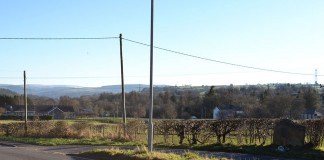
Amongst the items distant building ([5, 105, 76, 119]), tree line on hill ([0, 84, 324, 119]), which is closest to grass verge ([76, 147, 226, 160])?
tree line on hill ([0, 84, 324, 119])

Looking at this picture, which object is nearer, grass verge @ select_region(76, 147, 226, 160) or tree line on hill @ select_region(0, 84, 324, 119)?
grass verge @ select_region(76, 147, 226, 160)

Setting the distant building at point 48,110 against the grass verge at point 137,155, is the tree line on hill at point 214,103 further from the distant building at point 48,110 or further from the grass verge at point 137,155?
the grass verge at point 137,155

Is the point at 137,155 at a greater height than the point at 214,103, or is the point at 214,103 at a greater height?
the point at 137,155

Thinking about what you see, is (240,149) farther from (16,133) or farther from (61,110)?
(61,110)

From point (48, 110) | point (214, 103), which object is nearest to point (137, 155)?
point (214, 103)

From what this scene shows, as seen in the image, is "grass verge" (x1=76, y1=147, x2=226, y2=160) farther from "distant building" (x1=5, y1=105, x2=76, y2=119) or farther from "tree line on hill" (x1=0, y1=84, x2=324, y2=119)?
"distant building" (x1=5, y1=105, x2=76, y2=119)

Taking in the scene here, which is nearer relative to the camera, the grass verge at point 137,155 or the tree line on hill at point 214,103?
the grass verge at point 137,155

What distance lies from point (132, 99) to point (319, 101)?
6449 centimetres

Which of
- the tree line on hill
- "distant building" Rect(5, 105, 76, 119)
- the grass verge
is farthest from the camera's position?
"distant building" Rect(5, 105, 76, 119)

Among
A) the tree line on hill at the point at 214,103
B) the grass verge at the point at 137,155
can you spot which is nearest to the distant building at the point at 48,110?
the tree line on hill at the point at 214,103

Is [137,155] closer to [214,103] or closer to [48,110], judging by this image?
[214,103]

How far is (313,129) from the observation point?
21.6 m

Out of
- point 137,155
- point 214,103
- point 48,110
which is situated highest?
point 137,155

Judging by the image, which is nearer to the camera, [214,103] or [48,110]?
[214,103]
